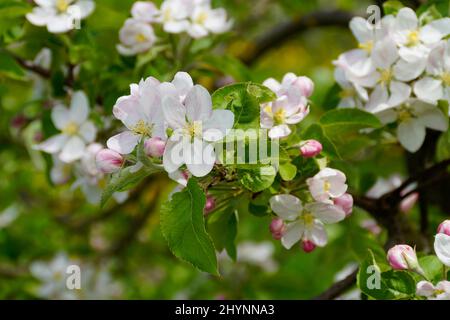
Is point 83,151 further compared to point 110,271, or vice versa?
point 110,271

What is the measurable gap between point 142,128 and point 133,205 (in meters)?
2.11

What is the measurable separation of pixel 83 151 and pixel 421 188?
81 centimetres

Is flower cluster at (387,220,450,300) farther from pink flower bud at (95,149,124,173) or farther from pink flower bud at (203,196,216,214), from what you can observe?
pink flower bud at (95,149,124,173)

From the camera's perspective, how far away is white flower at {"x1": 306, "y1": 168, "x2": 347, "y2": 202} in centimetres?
145

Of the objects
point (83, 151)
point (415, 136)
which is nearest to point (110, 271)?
point (83, 151)

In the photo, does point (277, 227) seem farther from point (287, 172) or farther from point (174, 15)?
point (174, 15)

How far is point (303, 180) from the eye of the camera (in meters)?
1.53

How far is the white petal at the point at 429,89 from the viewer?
5.22 feet

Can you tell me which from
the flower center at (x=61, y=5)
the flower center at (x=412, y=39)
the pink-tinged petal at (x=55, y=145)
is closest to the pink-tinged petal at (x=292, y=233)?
the flower center at (x=412, y=39)

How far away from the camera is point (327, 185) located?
1.45 meters

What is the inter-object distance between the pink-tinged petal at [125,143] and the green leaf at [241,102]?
0.15 m

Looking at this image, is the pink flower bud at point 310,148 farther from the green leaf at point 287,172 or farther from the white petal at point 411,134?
the white petal at point 411,134

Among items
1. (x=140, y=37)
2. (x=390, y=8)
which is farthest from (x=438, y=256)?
(x=140, y=37)
